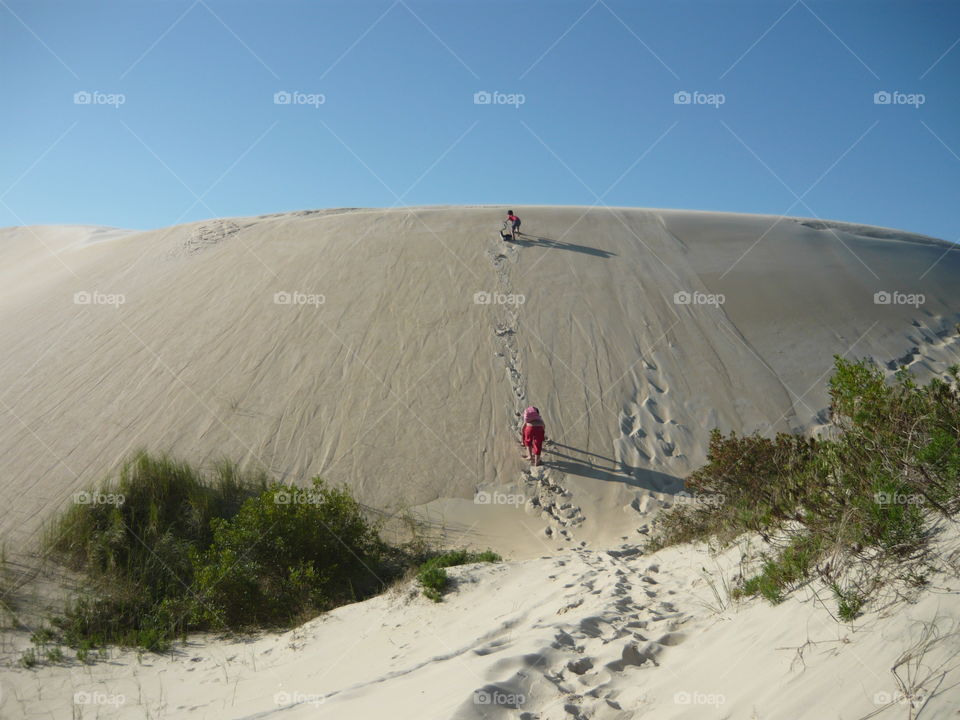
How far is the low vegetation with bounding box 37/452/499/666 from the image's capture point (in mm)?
7160

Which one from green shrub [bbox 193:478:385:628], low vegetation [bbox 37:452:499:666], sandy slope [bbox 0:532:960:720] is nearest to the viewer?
sandy slope [bbox 0:532:960:720]

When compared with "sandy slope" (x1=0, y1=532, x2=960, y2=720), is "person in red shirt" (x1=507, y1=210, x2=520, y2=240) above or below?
above

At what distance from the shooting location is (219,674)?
5934 millimetres

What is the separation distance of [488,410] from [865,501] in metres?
9.39

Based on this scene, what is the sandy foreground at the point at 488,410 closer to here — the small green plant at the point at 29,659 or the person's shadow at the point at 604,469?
the person's shadow at the point at 604,469

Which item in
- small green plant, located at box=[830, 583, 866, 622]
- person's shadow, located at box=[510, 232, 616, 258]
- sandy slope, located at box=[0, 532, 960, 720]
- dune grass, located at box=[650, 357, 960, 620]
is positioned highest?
person's shadow, located at box=[510, 232, 616, 258]

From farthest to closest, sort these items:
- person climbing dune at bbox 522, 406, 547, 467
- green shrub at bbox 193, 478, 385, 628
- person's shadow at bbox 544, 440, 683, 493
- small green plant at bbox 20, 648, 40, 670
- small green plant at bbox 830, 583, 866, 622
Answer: person climbing dune at bbox 522, 406, 547, 467
person's shadow at bbox 544, 440, 683, 493
green shrub at bbox 193, 478, 385, 628
small green plant at bbox 20, 648, 40, 670
small green plant at bbox 830, 583, 866, 622

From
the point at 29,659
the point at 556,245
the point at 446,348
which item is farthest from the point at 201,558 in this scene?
the point at 556,245

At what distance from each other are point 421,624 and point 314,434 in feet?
22.7

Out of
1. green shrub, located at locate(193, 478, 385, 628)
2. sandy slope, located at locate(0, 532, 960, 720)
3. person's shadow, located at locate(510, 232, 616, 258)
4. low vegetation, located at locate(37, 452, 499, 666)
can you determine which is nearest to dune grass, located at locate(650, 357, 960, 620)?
sandy slope, located at locate(0, 532, 960, 720)

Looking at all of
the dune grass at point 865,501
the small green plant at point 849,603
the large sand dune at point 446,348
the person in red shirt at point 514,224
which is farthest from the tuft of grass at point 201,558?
the person in red shirt at point 514,224

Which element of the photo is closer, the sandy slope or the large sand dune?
the sandy slope

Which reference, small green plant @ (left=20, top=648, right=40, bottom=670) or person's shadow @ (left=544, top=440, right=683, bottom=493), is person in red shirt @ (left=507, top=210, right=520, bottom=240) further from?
small green plant @ (left=20, top=648, right=40, bottom=670)

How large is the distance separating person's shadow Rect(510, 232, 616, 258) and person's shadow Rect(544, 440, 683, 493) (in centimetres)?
848
